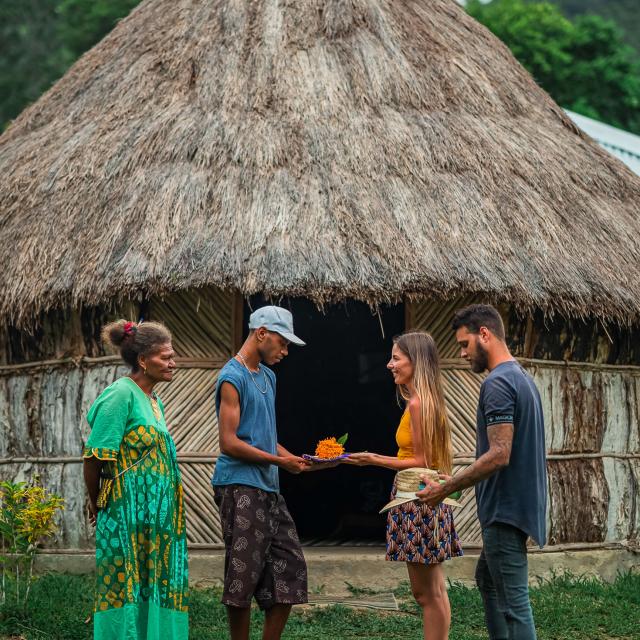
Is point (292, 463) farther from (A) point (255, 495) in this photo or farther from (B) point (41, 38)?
(B) point (41, 38)

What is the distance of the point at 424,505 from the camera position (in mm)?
5352

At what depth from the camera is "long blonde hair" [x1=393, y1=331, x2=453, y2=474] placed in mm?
5320

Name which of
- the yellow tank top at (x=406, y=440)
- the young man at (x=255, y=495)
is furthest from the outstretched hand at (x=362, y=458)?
the young man at (x=255, y=495)

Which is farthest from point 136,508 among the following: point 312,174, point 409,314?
point 312,174

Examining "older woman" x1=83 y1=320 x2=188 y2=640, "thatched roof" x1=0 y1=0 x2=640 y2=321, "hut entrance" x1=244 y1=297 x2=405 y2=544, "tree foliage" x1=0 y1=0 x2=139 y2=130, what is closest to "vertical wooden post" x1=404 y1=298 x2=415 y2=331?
"thatched roof" x1=0 y1=0 x2=640 y2=321

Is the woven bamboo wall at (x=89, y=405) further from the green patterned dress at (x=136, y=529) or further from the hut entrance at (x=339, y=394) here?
the green patterned dress at (x=136, y=529)

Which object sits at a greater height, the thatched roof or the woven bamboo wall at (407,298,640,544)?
the thatched roof

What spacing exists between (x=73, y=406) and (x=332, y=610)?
9.47 ft

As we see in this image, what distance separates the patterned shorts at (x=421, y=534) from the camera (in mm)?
5254

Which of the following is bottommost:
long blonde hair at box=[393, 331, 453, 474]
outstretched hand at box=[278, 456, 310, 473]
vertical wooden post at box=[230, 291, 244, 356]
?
outstretched hand at box=[278, 456, 310, 473]

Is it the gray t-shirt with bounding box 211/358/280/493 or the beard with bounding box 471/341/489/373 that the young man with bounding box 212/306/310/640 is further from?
the beard with bounding box 471/341/489/373

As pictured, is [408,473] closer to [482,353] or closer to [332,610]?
[482,353]

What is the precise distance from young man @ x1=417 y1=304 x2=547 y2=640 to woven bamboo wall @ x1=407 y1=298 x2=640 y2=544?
3.68m

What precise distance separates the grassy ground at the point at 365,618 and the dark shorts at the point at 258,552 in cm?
113
